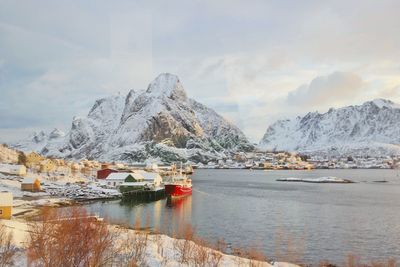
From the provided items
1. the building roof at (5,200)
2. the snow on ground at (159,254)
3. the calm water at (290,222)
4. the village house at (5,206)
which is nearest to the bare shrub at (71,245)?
the snow on ground at (159,254)

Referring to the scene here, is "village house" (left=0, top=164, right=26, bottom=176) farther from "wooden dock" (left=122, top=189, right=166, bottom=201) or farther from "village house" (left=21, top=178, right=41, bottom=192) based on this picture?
"wooden dock" (left=122, top=189, right=166, bottom=201)

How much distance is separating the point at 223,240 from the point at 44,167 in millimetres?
92240

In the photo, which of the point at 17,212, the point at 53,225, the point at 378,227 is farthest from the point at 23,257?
the point at 378,227

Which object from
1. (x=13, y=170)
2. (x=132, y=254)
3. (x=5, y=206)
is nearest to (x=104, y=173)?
(x=13, y=170)

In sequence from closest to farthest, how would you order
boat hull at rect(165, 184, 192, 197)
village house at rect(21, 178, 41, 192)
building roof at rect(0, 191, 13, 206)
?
1. building roof at rect(0, 191, 13, 206)
2. village house at rect(21, 178, 41, 192)
3. boat hull at rect(165, 184, 192, 197)

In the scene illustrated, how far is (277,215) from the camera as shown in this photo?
61719 mm

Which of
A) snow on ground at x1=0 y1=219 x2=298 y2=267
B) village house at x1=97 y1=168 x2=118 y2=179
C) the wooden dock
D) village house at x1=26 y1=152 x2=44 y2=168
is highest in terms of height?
village house at x1=26 y1=152 x2=44 y2=168

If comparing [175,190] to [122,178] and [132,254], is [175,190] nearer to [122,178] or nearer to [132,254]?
[122,178]

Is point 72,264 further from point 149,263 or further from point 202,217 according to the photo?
point 202,217

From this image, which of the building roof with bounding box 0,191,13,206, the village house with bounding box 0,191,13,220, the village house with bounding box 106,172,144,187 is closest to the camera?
the village house with bounding box 0,191,13,220

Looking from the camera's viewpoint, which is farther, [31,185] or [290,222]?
[31,185]

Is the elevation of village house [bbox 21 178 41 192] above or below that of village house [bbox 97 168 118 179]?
below

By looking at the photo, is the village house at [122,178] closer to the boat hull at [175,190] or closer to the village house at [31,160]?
the boat hull at [175,190]

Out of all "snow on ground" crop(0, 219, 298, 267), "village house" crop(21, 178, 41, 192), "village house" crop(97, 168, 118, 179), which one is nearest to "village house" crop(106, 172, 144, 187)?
"village house" crop(21, 178, 41, 192)
